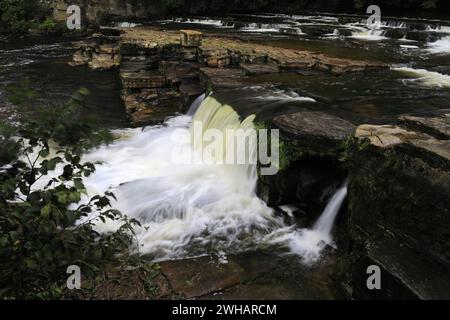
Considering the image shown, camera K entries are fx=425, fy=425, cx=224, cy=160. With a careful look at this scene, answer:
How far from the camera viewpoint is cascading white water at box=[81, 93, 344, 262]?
194 inches

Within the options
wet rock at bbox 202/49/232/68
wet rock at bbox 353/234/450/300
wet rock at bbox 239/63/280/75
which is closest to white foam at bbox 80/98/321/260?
wet rock at bbox 353/234/450/300

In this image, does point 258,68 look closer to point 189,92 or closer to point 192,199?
point 189,92

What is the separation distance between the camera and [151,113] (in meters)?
10.3

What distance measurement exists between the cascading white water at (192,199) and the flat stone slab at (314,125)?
0.70 metres

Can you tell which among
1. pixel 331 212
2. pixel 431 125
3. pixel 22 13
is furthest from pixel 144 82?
pixel 22 13

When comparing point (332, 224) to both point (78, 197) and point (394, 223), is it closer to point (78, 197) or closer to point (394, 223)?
point (394, 223)

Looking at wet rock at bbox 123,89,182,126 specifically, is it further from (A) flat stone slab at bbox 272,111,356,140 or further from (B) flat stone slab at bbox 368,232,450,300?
(B) flat stone slab at bbox 368,232,450,300

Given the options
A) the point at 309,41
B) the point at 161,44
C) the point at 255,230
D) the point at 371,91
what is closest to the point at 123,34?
the point at 161,44

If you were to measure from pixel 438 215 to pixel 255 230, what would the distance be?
2.27 meters

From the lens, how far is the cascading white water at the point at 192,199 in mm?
4930

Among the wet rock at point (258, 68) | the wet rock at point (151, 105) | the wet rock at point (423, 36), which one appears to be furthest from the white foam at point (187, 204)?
the wet rock at point (423, 36)

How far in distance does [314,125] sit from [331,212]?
1171 mm

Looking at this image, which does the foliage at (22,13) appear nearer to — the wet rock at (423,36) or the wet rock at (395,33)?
the wet rock at (395,33)

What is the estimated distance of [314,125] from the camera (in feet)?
17.9
